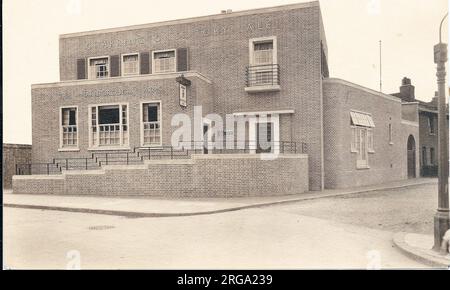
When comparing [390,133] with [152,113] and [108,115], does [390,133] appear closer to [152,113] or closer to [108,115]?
[152,113]

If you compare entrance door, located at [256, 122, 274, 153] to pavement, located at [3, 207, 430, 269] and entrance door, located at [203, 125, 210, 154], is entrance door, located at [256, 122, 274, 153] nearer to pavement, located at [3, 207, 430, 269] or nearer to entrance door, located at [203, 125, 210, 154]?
entrance door, located at [203, 125, 210, 154]

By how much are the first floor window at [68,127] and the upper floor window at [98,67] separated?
12.5 feet

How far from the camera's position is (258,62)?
21.4 m

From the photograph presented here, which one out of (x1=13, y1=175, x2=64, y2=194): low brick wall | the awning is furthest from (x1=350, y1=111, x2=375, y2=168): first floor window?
(x1=13, y1=175, x2=64, y2=194): low brick wall

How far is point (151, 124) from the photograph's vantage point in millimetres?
19859

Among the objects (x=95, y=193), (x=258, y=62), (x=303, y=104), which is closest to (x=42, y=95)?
(x=95, y=193)

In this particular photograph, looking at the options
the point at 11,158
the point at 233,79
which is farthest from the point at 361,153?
the point at 11,158

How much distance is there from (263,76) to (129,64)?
7681 millimetres

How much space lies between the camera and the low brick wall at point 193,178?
17.0 meters

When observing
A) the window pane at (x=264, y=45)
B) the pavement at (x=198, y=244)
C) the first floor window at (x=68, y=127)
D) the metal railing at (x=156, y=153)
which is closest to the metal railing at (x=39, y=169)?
the metal railing at (x=156, y=153)

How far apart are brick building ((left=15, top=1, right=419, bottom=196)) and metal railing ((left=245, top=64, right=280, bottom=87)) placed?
50 millimetres

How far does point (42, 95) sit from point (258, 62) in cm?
1097

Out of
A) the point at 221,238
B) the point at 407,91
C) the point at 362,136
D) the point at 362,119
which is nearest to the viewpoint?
the point at 221,238
